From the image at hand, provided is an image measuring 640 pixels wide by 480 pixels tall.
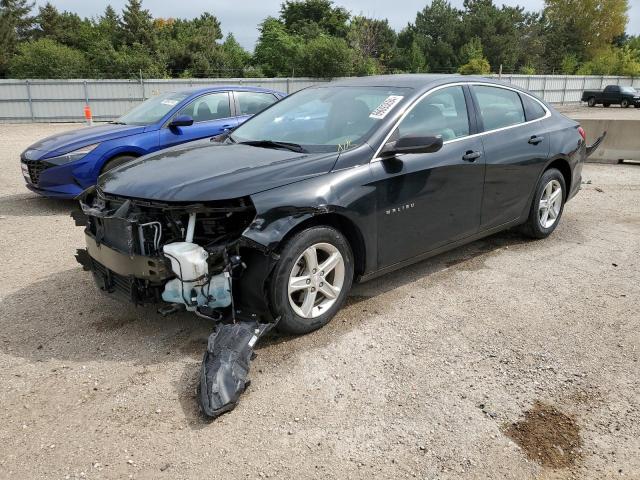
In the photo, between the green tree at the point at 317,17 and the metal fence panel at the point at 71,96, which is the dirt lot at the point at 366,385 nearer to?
the metal fence panel at the point at 71,96

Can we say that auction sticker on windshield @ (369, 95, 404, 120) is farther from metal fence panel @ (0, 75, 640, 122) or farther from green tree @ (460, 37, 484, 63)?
green tree @ (460, 37, 484, 63)

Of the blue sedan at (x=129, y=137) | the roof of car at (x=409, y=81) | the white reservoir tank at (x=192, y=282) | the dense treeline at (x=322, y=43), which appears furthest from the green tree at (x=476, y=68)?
the white reservoir tank at (x=192, y=282)

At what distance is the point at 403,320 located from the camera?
3.96 meters

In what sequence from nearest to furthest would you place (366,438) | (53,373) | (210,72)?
(366,438), (53,373), (210,72)

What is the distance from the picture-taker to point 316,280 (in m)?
3.63

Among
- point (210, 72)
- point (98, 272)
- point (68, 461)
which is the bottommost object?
point (68, 461)

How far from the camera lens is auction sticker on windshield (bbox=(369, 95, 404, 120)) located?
4.09 m

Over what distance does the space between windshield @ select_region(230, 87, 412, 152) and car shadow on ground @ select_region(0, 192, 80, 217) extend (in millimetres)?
3556

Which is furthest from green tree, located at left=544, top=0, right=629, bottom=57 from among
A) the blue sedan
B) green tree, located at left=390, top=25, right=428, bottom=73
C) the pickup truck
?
the blue sedan

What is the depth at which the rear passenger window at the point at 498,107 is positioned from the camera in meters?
4.81

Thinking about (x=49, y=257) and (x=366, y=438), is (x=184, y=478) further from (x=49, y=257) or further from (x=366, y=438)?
(x=49, y=257)

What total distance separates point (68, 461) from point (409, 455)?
1579 mm

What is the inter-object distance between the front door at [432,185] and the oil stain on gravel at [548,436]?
1.55 meters

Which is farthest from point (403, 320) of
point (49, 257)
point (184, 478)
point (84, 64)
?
point (84, 64)
